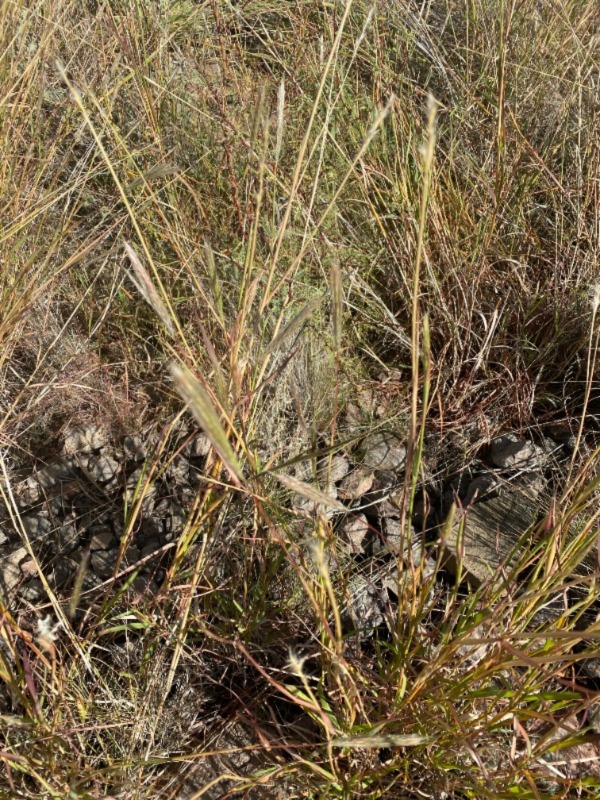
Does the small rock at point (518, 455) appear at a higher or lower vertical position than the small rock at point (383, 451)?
lower

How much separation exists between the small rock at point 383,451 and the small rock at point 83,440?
2.06ft

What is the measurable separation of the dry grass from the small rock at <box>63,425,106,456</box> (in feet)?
0.15

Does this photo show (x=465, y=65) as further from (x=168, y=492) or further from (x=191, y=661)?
(x=191, y=661)

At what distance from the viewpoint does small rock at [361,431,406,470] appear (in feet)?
5.33

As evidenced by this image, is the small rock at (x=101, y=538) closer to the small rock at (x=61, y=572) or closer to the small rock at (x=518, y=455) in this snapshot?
the small rock at (x=61, y=572)

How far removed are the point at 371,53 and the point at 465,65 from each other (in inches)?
12.0

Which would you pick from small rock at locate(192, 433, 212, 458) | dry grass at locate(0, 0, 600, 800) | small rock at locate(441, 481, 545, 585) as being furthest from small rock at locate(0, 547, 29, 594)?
small rock at locate(441, 481, 545, 585)

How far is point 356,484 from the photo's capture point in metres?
1.59

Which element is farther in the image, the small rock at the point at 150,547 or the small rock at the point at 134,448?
the small rock at the point at 134,448

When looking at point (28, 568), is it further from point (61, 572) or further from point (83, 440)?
point (83, 440)

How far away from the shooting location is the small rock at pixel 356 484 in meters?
1.58

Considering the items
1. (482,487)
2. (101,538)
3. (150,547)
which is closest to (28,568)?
(101,538)

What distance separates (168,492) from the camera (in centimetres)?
158

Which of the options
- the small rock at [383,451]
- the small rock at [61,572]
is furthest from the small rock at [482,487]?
the small rock at [61,572]
